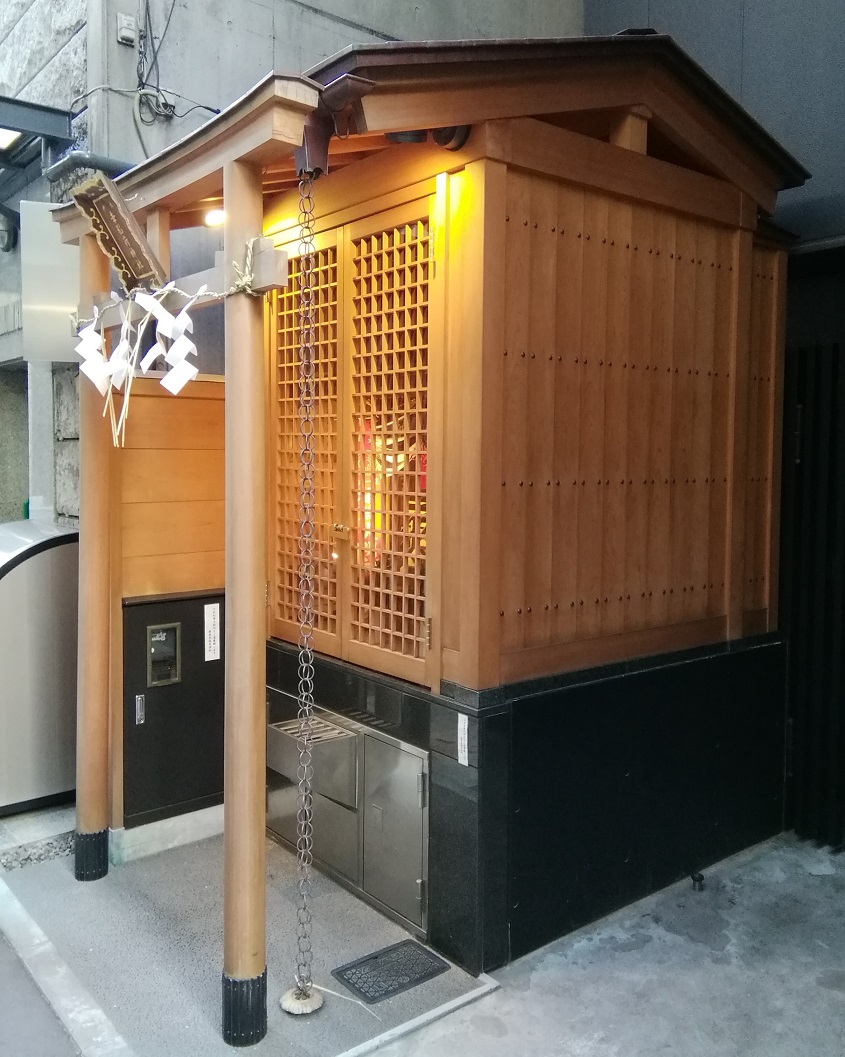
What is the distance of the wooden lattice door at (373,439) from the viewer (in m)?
4.21

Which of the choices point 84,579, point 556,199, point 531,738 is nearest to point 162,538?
point 84,579

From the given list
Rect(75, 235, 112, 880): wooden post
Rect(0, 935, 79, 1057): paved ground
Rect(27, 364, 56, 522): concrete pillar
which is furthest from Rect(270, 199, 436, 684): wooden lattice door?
Rect(27, 364, 56, 522): concrete pillar

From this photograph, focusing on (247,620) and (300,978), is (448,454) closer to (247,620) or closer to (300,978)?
(247,620)

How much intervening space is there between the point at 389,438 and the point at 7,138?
386 centimetres

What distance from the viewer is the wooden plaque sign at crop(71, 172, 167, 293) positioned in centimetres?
381

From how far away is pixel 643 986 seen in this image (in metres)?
3.86

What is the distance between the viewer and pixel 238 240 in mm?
3377

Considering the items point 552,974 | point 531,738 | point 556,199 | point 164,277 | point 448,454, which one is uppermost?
point 556,199

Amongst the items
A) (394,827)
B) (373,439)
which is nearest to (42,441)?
(373,439)

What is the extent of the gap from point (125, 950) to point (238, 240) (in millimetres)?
3057

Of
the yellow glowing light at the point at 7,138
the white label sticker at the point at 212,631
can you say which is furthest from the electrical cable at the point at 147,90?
the white label sticker at the point at 212,631

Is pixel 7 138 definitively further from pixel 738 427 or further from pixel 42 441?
pixel 738 427

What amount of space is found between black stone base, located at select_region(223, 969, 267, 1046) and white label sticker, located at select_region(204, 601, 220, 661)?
2.04m

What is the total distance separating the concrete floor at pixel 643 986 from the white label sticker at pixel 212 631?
119 cm
